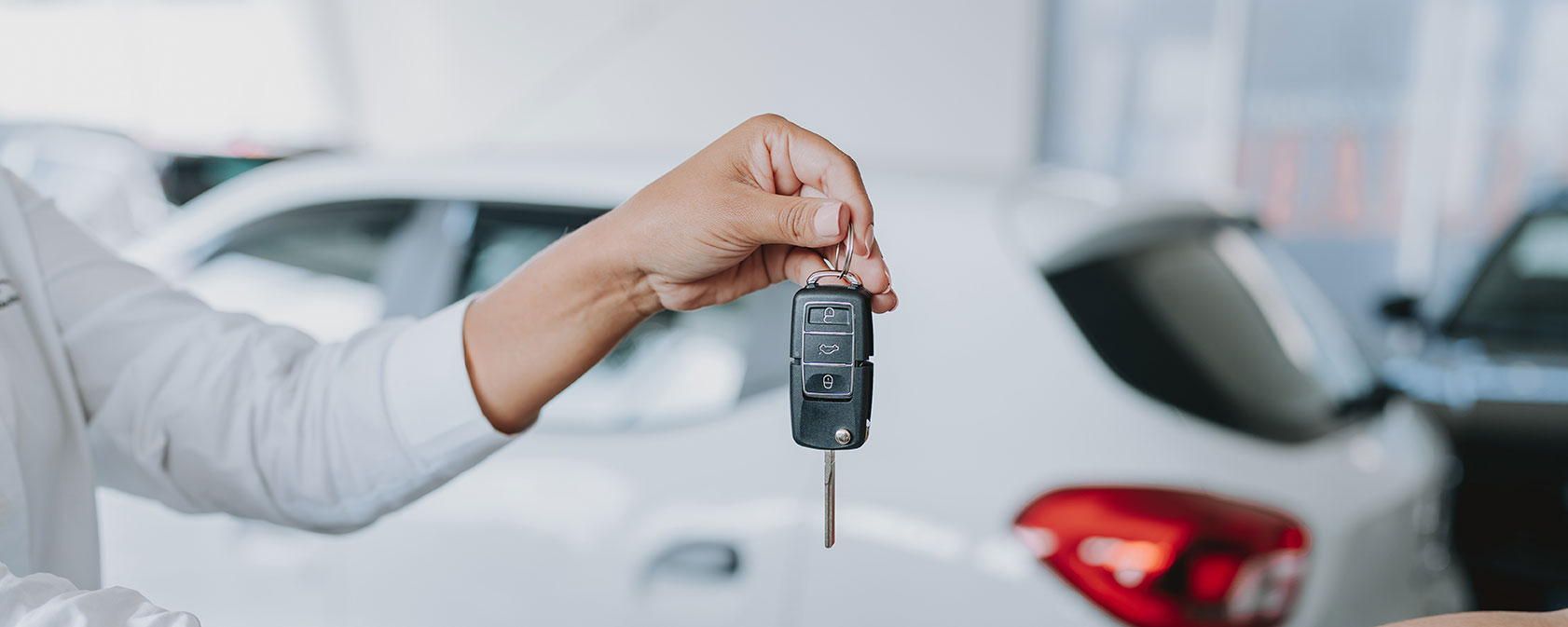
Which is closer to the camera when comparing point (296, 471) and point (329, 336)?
point (296, 471)

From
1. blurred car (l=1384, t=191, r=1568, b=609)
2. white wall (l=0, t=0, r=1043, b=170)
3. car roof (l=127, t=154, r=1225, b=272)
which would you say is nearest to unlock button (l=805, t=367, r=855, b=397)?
car roof (l=127, t=154, r=1225, b=272)

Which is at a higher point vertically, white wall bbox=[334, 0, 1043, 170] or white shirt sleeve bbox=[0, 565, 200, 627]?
white wall bbox=[334, 0, 1043, 170]

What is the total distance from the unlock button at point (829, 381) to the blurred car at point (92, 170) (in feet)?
17.0

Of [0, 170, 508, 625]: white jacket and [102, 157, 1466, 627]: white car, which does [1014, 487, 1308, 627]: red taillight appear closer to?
[102, 157, 1466, 627]: white car

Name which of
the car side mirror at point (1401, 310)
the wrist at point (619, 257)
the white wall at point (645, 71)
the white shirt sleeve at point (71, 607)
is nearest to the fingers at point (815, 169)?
the wrist at point (619, 257)

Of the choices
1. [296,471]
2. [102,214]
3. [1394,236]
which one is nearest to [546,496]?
[296,471]

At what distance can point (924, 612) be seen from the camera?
144 cm

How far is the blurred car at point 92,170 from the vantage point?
17.7 ft

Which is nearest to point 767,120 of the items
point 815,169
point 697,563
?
point 815,169

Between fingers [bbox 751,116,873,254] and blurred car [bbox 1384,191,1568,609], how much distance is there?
267cm

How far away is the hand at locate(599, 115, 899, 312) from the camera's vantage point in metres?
0.83

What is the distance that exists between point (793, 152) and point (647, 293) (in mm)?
215

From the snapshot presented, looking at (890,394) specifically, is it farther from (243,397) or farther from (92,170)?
(92,170)

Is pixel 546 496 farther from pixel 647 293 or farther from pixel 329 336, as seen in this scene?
pixel 647 293
